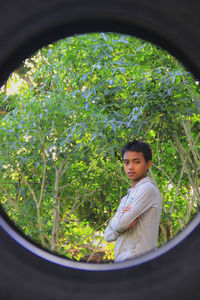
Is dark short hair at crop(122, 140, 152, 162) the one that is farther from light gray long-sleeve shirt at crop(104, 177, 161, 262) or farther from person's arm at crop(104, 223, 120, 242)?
person's arm at crop(104, 223, 120, 242)

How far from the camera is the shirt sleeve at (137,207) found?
1.50m

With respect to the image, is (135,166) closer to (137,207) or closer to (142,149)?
(142,149)

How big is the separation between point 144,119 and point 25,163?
2.94ft

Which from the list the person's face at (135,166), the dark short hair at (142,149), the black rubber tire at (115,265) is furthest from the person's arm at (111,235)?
the black rubber tire at (115,265)

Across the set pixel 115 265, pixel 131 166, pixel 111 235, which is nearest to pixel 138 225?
pixel 111 235

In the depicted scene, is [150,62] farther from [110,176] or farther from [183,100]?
[110,176]

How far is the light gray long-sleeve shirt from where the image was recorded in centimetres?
150

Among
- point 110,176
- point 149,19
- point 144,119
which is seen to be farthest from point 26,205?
point 149,19

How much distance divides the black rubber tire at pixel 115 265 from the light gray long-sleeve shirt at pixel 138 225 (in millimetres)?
888

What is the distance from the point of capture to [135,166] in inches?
65.9

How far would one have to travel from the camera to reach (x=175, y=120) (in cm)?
250

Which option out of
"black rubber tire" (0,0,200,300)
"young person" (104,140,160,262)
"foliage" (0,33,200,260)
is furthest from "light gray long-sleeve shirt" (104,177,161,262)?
"black rubber tire" (0,0,200,300)

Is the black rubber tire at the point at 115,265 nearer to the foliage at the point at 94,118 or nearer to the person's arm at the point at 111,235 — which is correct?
the person's arm at the point at 111,235

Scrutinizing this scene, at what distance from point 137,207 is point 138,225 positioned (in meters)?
0.09
